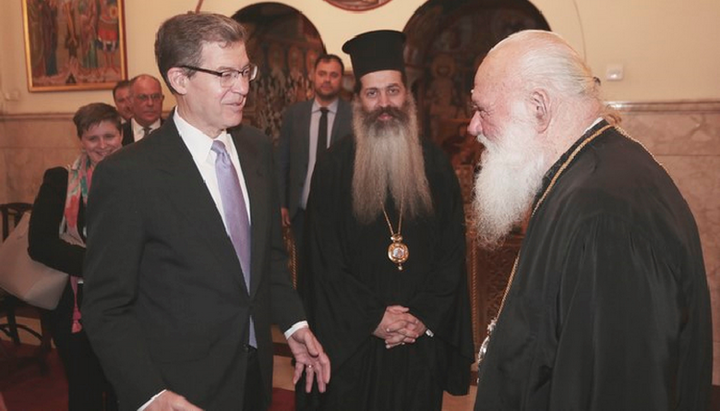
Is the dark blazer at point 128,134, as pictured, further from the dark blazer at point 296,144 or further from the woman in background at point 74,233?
the woman in background at point 74,233

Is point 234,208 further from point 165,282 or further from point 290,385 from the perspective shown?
point 290,385

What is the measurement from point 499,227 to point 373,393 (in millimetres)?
1359

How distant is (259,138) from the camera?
8.18 ft

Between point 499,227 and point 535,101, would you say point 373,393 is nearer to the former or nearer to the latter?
point 499,227

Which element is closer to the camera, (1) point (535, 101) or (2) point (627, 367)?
(2) point (627, 367)

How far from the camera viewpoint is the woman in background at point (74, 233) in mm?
3199

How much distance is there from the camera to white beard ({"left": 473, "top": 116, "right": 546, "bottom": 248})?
1905mm

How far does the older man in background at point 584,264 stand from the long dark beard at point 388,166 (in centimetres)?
136

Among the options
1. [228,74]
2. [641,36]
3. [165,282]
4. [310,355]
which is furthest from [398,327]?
[641,36]

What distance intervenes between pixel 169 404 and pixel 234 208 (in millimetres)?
632

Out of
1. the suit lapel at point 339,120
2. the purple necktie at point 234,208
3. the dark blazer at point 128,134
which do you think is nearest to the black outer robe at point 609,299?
the purple necktie at point 234,208

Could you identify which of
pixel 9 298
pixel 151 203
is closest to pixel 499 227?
pixel 151 203

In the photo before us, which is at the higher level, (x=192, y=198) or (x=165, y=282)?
(x=192, y=198)

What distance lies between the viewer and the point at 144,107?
5.18 metres
